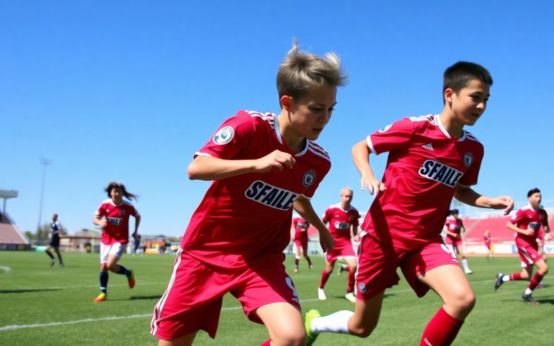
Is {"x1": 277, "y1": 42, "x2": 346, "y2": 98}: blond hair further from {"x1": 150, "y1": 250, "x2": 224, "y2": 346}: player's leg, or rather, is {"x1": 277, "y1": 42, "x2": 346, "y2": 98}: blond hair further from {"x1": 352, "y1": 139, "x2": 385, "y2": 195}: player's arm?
{"x1": 150, "y1": 250, "x2": 224, "y2": 346}: player's leg

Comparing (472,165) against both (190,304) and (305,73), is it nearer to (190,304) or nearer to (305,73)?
(305,73)

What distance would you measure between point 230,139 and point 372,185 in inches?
53.9

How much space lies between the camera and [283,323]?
3273 millimetres

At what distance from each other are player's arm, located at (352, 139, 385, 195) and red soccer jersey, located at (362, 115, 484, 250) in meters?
0.10

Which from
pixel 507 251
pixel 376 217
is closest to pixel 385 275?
pixel 376 217

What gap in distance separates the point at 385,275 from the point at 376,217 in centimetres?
52

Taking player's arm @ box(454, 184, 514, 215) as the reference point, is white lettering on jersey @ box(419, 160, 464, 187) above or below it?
above

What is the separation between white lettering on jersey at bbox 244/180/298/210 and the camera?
3717mm

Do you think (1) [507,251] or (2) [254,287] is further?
(1) [507,251]

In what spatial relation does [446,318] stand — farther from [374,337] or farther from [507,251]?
[507,251]

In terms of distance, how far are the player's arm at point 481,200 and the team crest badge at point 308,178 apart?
6.65ft

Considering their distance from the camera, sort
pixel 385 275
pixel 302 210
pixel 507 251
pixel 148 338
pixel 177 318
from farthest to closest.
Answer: pixel 507 251 → pixel 148 338 → pixel 385 275 → pixel 302 210 → pixel 177 318

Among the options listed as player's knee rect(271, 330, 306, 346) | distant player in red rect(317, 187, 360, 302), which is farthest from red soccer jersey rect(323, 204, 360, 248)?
player's knee rect(271, 330, 306, 346)

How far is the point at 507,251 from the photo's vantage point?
56.0 meters
